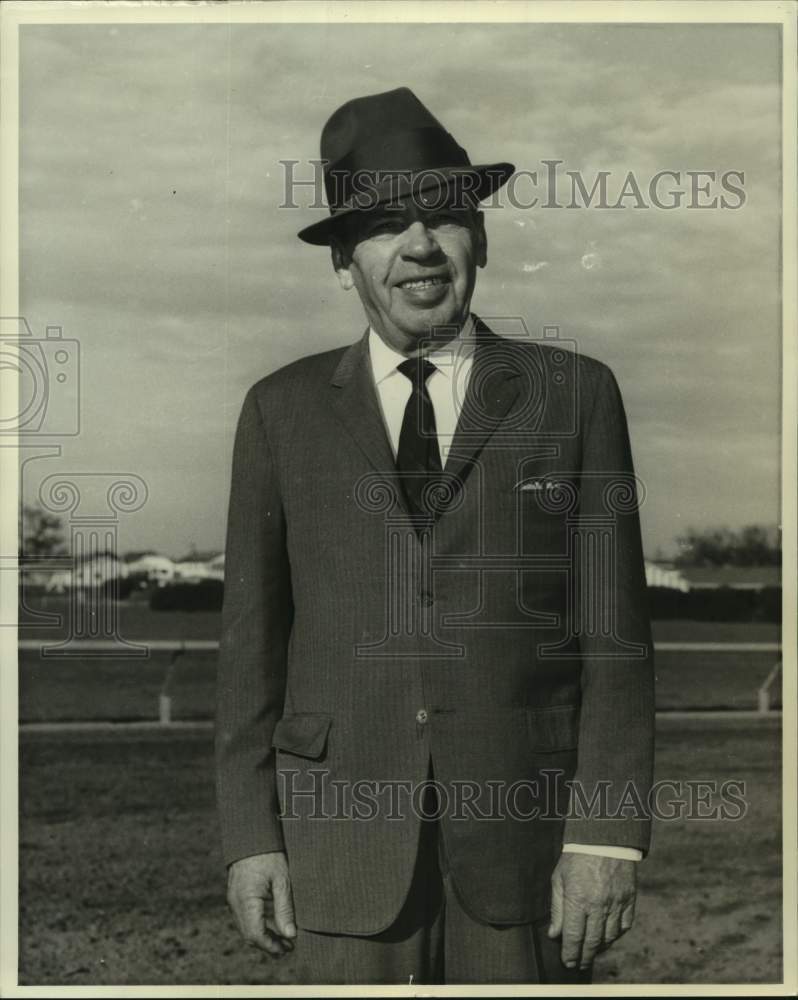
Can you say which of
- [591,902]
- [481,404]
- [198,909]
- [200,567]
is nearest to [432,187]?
[481,404]

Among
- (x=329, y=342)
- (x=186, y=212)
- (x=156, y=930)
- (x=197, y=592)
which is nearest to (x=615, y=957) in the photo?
(x=156, y=930)

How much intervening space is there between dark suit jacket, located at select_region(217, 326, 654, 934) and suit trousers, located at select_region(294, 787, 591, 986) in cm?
4

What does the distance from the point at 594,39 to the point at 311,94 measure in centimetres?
77

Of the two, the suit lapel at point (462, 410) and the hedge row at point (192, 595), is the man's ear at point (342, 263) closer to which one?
the suit lapel at point (462, 410)

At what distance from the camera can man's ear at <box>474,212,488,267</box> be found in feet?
11.3

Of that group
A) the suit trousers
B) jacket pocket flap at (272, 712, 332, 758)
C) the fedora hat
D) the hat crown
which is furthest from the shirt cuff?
the hat crown

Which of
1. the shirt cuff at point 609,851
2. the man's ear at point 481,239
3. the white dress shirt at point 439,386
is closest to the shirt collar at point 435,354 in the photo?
the white dress shirt at point 439,386

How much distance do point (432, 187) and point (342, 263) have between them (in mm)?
289

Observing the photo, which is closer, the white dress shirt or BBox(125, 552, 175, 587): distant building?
the white dress shirt

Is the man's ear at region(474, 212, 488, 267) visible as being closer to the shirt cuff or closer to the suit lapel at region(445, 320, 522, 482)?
the suit lapel at region(445, 320, 522, 482)

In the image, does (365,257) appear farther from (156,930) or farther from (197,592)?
(156,930)

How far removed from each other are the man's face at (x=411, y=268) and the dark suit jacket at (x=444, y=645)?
0.13 m

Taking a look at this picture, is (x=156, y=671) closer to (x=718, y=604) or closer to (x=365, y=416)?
(x=365, y=416)

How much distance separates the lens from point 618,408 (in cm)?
327
